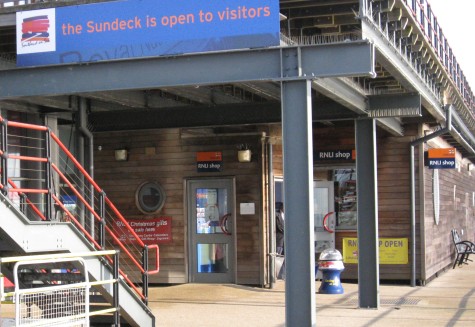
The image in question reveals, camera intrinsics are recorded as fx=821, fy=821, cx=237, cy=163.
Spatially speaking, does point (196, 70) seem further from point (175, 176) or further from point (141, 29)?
point (175, 176)

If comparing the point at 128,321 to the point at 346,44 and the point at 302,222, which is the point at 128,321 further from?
the point at 346,44

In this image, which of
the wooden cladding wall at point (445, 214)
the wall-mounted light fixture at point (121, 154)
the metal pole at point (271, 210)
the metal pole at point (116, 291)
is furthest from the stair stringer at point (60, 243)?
the wooden cladding wall at point (445, 214)

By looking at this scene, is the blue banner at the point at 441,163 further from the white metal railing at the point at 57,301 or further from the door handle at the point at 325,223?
the white metal railing at the point at 57,301

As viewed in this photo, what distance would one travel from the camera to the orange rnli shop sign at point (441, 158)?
16.9 metres

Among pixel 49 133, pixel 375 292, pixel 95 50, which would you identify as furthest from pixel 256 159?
pixel 49 133

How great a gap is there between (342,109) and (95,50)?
4.21 m

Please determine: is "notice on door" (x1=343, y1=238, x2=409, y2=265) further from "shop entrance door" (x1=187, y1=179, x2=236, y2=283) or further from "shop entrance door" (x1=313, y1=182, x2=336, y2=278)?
"shop entrance door" (x1=187, y1=179, x2=236, y2=283)

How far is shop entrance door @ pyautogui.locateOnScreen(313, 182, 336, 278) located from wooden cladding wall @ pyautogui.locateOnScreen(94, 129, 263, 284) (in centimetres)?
168

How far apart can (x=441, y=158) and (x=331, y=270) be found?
372cm

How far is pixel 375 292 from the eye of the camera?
13.0 meters

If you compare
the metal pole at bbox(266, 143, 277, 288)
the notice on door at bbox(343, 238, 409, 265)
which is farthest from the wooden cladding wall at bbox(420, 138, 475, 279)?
the metal pole at bbox(266, 143, 277, 288)

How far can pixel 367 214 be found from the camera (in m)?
13.1

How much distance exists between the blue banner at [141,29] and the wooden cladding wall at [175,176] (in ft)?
20.5

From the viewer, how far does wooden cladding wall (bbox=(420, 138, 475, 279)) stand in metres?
17.4
